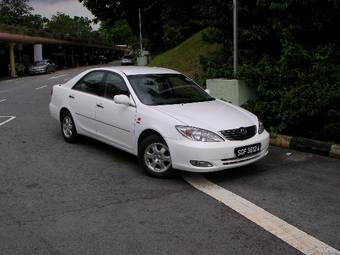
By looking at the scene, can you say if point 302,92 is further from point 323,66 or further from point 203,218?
point 203,218

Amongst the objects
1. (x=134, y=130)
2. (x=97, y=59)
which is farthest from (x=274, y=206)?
(x=97, y=59)

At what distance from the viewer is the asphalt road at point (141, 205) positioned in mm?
4207

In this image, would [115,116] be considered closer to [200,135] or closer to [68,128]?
[200,135]

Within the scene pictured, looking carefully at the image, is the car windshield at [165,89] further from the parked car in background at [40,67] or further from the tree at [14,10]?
the tree at [14,10]

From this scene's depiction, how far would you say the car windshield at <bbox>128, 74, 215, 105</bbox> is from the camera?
6805 mm

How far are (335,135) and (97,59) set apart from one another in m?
65.9

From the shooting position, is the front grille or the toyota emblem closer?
the front grille

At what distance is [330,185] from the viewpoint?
19.3ft

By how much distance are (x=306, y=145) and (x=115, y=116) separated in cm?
312

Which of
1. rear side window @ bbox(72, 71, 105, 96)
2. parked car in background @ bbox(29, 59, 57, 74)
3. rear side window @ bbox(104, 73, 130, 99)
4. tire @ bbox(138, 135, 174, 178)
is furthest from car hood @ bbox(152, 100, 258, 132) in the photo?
parked car in background @ bbox(29, 59, 57, 74)

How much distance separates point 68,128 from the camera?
845cm

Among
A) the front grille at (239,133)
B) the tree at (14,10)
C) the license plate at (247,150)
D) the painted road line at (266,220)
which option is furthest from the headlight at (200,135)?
the tree at (14,10)

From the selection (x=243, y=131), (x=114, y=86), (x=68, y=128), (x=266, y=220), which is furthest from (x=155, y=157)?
(x=68, y=128)

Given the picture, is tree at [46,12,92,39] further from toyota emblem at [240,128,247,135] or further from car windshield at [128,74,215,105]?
toyota emblem at [240,128,247,135]
